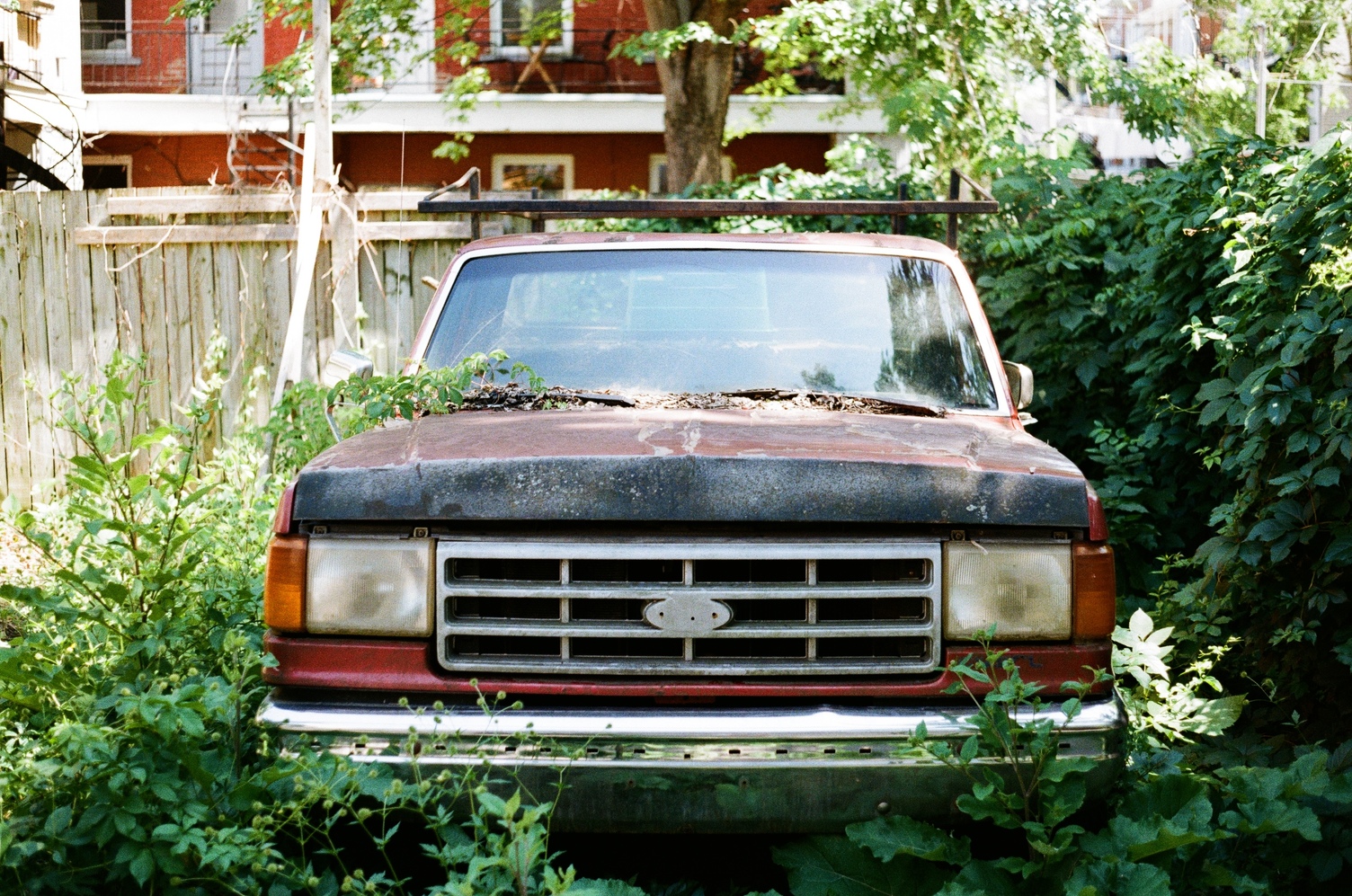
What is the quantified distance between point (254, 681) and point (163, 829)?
1257mm

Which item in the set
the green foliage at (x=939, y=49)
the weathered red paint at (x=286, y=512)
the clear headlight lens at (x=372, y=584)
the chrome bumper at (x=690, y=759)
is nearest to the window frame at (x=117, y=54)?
the green foliage at (x=939, y=49)

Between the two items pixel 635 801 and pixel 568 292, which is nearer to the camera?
pixel 635 801

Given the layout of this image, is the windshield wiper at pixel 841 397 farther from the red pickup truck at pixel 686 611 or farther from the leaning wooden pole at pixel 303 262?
the leaning wooden pole at pixel 303 262

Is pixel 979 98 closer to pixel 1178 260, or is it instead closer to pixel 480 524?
pixel 1178 260

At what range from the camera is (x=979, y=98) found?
33.1 feet

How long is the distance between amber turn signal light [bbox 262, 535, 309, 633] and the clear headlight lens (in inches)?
0.9

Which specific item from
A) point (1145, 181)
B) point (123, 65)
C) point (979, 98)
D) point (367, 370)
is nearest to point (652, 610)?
point (367, 370)

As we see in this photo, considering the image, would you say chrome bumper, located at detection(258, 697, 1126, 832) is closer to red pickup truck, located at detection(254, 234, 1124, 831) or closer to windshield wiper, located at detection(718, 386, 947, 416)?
red pickup truck, located at detection(254, 234, 1124, 831)

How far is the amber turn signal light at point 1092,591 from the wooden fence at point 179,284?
6.14 meters

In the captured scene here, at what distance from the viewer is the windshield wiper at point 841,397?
3.85 m

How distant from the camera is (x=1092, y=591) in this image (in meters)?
2.94

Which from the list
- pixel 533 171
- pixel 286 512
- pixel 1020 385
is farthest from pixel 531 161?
pixel 286 512

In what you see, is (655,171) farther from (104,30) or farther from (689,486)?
(689,486)

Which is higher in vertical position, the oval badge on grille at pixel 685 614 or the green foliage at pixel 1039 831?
the oval badge on grille at pixel 685 614
